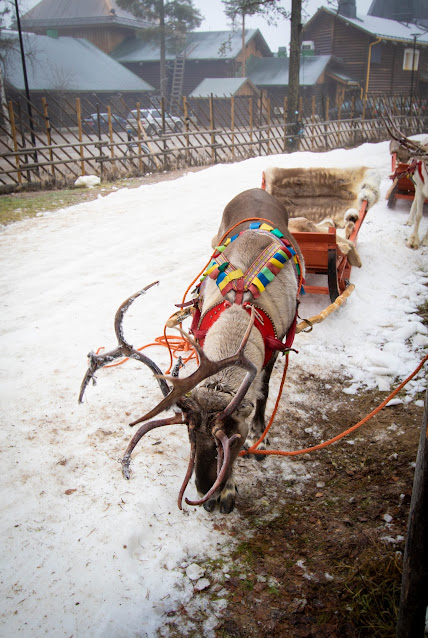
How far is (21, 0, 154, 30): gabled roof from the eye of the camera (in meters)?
29.1

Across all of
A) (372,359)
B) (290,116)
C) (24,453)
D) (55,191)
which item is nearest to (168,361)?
(24,453)

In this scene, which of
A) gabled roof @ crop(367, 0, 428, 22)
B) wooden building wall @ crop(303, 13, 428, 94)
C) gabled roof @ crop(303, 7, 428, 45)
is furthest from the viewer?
wooden building wall @ crop(303, 13, 428, 94)

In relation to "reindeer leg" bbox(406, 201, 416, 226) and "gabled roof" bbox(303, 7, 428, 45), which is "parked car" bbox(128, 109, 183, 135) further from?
"gabled roof" bbox(303, 7, 428, 45)

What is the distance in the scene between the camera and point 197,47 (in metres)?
29.3

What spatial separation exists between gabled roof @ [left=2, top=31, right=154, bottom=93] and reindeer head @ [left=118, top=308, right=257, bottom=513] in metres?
23.3

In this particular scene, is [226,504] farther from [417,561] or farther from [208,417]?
[417,561]

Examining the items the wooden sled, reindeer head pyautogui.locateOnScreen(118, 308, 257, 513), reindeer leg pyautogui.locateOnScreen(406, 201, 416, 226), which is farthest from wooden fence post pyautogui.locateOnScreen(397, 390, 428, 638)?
reindeer leg pyautogui.locateOnScreen(406, 201, 416, 226)

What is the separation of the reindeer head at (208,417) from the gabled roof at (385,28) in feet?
83.3

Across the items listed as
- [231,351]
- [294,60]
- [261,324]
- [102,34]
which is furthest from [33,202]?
[102,34]

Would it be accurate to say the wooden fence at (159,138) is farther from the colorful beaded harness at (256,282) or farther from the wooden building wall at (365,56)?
the colorful beaded harness at (256,282)

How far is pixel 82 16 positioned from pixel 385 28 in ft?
60.7

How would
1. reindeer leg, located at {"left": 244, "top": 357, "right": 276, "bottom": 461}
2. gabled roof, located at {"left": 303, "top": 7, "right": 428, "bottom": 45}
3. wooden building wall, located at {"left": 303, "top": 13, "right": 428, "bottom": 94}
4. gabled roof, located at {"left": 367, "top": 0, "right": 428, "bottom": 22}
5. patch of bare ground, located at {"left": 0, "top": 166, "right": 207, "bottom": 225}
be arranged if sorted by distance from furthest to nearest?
wooden building wall, located at {"left": 303, "top": 13, "right": 428, "bottom": 94} → gabled roof, located at {"left": 303, "top": 7, "right": 428, "bottom": 45} → gabled roof, located at {"left": 367, "top": 0, "right": 428, "bottom": 22} → patch of bare ground, located at {"left": 0, "top": 166, "right": 207, "bottom": 225} → reindeer leg, located at {"left": 244, "top": 357, "right": 276, "bottom": 461}

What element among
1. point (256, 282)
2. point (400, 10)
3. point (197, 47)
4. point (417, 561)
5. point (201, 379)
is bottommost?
point (417, 561)

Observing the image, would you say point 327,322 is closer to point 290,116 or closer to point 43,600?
point 43,600
